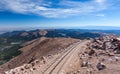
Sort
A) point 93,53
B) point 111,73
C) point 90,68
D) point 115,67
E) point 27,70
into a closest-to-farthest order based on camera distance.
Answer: point 111,73 → point 115,67 → point 90,68 → point 27,70 → point 93,53

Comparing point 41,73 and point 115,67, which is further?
point 41,73

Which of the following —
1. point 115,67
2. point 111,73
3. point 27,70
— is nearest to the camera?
point 111,73

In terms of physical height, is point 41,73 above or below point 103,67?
below

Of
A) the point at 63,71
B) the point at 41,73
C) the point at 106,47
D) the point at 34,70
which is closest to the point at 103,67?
the point at 63,71

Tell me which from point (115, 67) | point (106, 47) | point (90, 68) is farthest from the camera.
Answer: point (106, 47)

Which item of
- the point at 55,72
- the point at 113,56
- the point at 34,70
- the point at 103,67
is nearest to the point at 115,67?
the point at 103,67

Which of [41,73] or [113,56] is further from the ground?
[113,56]

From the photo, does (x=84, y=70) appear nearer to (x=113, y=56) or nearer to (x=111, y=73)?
(x=111, y=73)

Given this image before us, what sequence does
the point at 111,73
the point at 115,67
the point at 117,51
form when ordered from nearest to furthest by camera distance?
1. the point at 111,73
2. the point at 115,67
3. the point at 117,51

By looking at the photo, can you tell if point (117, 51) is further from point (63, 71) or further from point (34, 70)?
point (34, 70)
